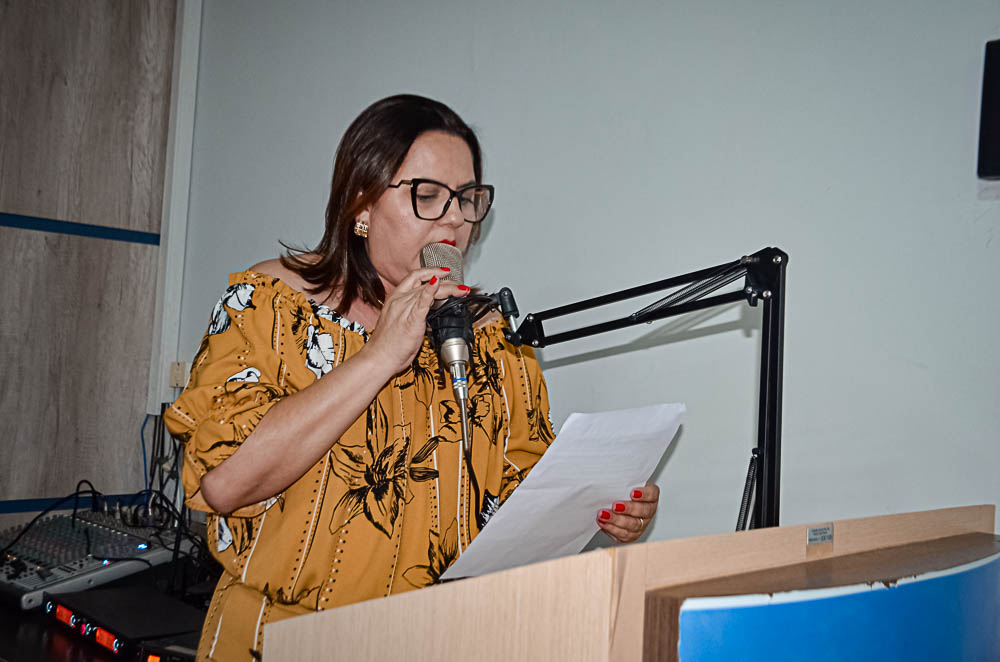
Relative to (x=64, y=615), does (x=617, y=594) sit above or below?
above

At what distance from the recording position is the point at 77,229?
2.71 metres

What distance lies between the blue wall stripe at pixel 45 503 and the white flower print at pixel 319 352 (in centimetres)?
188

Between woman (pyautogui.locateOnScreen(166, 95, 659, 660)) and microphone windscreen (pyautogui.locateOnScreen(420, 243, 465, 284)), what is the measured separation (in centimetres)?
5

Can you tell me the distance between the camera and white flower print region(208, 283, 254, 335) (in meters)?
1.21

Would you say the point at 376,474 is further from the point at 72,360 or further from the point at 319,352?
the point at 72,360

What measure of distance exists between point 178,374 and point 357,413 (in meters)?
1.94

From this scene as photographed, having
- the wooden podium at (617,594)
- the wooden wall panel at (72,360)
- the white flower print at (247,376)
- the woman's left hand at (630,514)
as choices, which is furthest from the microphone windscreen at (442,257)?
the wooden wall panel at (72,360)

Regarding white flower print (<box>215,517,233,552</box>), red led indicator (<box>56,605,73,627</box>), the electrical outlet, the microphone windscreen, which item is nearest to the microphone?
the microphone windscreen

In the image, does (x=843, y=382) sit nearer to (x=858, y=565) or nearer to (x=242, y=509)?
(x=858, y=565)

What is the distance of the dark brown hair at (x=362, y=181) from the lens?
132 cm

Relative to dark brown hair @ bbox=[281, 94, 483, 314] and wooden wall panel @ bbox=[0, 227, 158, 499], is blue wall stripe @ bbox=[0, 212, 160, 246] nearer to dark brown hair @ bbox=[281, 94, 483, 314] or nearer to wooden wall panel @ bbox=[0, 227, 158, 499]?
wooden wall panel @ bbox=[0, 227, 158, 499]

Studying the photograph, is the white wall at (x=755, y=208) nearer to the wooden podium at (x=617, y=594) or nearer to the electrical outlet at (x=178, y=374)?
the wooden podium at (x=617, y=594)

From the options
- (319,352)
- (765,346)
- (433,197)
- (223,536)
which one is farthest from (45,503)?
(765,346)

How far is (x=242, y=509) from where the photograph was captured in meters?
1.19
